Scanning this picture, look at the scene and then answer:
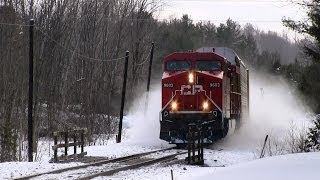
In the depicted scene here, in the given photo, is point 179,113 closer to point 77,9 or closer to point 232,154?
point 232,154

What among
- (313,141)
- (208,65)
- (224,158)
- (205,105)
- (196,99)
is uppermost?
(208,65)

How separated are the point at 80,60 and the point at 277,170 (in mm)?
42288

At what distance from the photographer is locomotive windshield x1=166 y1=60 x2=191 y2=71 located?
73.3ft

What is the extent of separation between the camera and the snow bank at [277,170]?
29.4 ft

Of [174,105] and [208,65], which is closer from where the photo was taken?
[174,105]

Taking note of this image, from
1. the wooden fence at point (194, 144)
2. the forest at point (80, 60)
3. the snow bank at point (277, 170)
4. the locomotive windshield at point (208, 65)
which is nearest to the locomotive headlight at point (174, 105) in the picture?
the locomotive windshield at point (208, 65)

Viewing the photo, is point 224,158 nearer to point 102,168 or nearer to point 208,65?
point 208,65

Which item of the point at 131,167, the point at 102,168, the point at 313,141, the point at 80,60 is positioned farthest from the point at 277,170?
the point at 80,60

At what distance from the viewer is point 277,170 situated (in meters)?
9.70

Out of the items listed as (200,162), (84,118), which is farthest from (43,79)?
(200,162)

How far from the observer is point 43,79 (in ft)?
131

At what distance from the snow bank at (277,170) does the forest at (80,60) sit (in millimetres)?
9050

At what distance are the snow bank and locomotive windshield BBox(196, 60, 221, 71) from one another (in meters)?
11.0

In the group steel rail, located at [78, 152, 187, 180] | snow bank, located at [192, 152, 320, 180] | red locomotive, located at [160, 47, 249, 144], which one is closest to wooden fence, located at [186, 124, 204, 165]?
steel rail, located at [78, 152, 187, 180]
